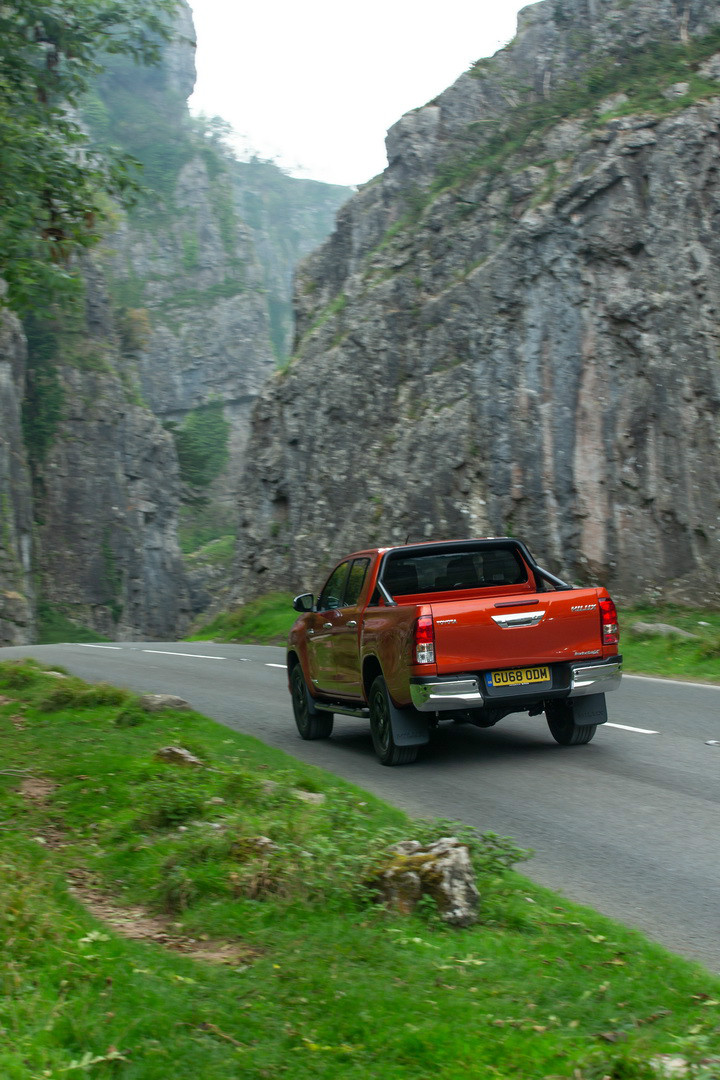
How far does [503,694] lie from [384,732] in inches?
51.5

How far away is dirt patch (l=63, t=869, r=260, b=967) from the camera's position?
4637mm

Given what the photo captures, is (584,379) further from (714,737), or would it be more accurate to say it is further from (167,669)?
(714,737)

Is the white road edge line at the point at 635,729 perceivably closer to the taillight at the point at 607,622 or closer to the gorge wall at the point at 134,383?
→ the taillight at the point at 607,622

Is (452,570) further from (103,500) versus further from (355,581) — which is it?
(103,500)

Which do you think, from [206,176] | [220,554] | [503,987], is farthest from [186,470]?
[503,987]

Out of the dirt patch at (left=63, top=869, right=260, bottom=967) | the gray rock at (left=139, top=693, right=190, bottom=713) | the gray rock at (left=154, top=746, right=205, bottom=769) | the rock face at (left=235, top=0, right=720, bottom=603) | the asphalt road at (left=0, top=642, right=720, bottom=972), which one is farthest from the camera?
the rock face at (left=235, top=0, right=720, bottom=603)

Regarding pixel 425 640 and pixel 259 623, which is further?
pixel 259 623

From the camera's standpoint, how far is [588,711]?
404 inches

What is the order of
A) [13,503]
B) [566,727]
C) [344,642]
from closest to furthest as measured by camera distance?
1. [566,727]
2. [344,642]
3. [13,503]

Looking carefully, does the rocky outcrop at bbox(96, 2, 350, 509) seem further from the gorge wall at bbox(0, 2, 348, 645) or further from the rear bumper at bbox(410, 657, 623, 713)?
the rear bumper at bbox(410, 657, 623, 713)

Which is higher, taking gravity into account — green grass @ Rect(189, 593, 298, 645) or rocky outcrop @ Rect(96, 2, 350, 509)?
rocky outcrop @ Rect(96, 2, 350, 509)

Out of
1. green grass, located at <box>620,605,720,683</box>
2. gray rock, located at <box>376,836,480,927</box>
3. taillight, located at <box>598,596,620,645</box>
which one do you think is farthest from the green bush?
gray rock, located at <box>376,836,480,927</box>

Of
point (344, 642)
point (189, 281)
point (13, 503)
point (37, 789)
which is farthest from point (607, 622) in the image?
point (189, 281)

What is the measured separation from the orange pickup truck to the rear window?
10mm
